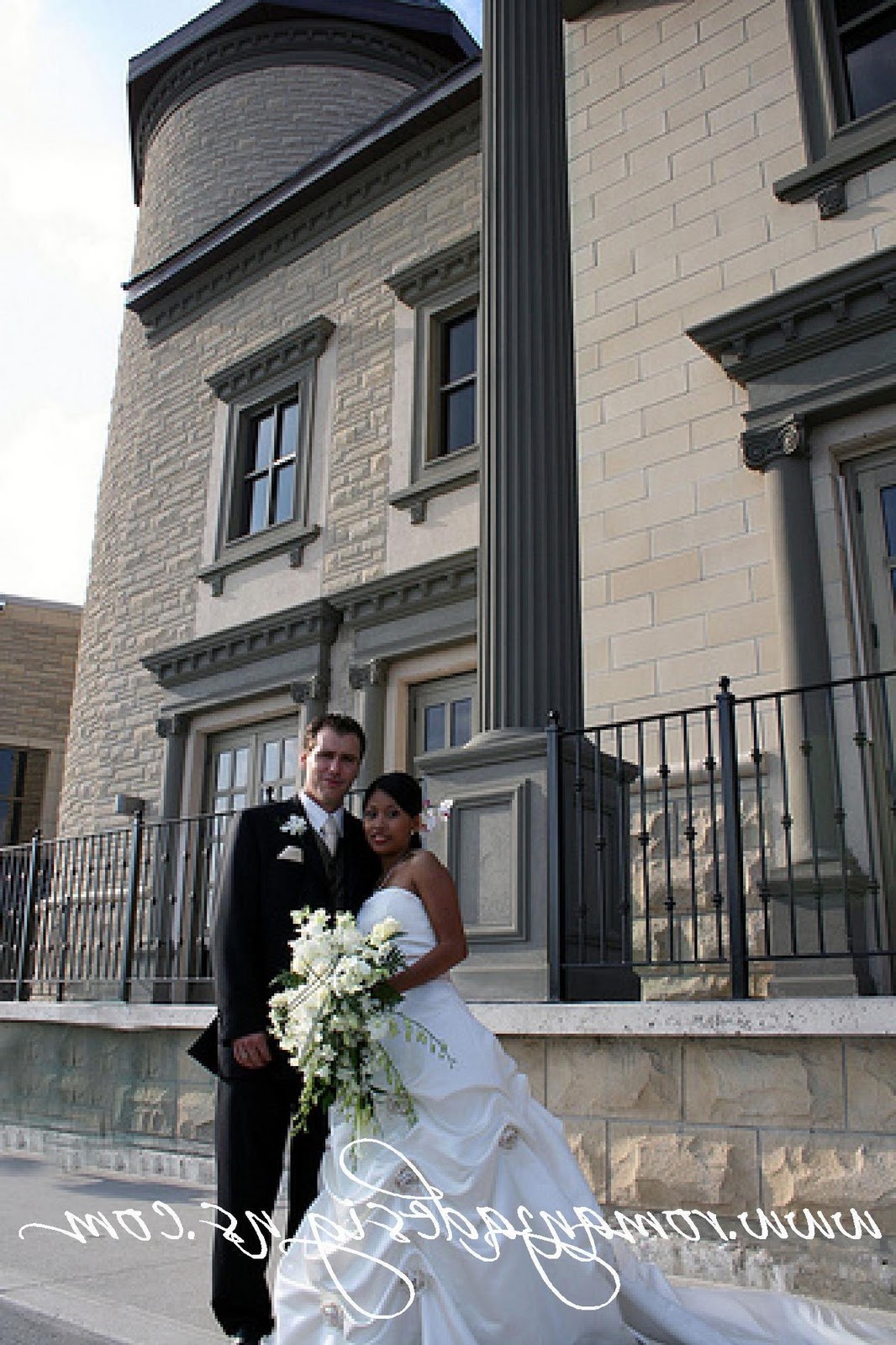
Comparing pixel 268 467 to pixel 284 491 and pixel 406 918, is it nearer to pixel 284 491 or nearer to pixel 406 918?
pixel 284 491

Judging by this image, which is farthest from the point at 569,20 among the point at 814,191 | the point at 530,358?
the point at 530,358

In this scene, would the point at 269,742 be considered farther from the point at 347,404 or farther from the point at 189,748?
the point at 347,404

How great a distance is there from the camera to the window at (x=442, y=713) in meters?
9.84

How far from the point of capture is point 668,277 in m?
7.98

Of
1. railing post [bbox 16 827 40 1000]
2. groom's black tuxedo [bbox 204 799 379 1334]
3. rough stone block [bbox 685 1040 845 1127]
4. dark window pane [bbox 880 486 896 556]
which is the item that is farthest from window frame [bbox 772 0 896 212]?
railing post [bbox 16 827 40 1000]

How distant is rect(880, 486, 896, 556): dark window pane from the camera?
677 cm

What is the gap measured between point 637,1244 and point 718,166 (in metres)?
6.95

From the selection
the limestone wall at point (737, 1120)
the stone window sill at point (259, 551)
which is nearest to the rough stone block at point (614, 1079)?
the limestone wall at point (737, 1120)

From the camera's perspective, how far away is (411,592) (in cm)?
1015

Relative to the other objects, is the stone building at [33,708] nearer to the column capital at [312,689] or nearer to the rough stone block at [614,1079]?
the column capital at [312,689]

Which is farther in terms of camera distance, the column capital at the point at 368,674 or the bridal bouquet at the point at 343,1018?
the column capital at the point at 368,674

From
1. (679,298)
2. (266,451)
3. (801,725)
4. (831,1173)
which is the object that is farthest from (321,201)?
(831,1173)

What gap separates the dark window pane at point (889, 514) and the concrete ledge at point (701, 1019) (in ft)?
11.1

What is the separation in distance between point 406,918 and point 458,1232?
3.09 feet
